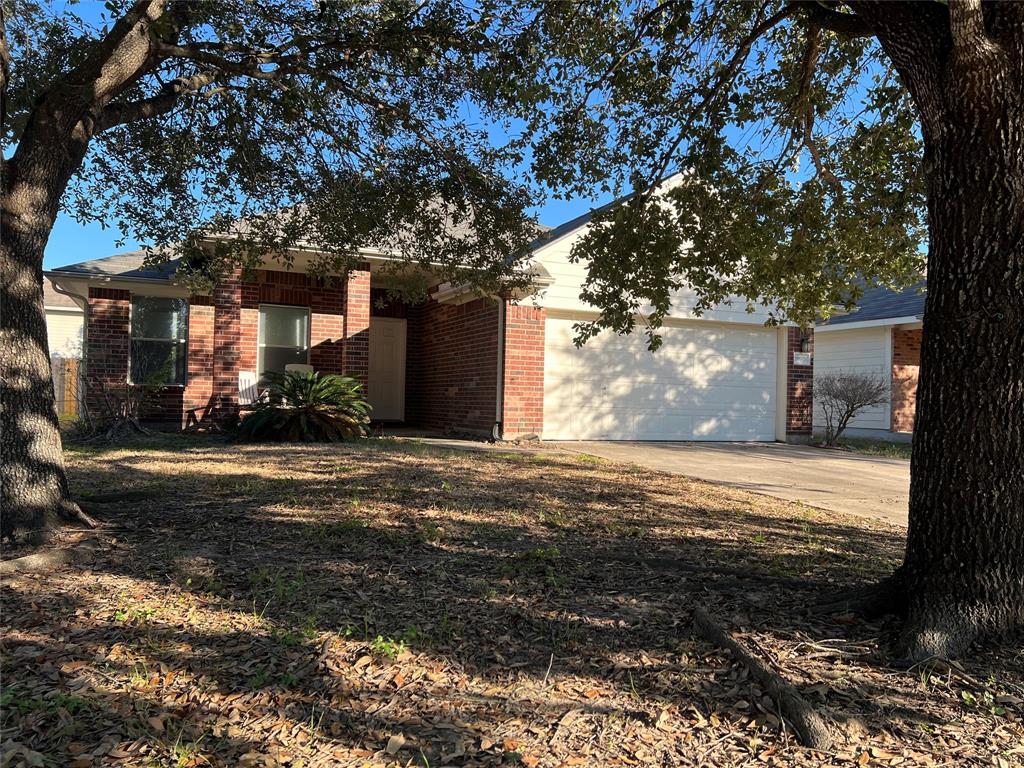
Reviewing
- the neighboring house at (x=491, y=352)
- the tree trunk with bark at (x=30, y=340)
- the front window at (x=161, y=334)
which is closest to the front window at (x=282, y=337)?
the neighboring house at (x=491, y=352)

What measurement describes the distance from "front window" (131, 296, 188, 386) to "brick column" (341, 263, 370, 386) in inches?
123

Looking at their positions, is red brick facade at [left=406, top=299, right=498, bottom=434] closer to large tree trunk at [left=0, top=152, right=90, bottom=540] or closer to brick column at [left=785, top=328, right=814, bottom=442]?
brick column at [left=785, top=328, right=814, bottom=442]

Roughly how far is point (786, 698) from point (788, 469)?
751cm

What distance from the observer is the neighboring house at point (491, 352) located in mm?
11688

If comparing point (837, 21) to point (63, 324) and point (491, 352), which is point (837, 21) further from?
point (63, 324)

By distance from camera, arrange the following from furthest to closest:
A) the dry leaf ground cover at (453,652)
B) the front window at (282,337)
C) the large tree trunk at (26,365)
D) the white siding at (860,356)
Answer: the white siding at (860,356), the front window at (282,337), the large tree trunk at (26,365), the dry leaf ground cover at (453,652)

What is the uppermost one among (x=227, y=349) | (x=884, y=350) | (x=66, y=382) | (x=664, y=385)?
(x=884, y=350)

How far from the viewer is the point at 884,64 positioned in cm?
593

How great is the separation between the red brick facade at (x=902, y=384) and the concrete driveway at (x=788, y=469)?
551cm

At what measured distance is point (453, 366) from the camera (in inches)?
527

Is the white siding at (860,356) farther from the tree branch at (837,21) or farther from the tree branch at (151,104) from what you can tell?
the tree branch at (151,104)

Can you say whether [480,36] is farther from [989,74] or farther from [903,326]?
[903,326]

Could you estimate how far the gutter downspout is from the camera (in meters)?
11.4

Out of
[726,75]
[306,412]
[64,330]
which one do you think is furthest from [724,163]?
[64,330]
